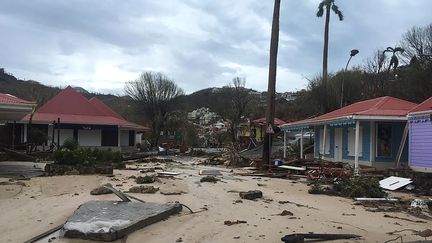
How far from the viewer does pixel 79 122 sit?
45219 millimetres

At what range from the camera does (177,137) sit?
63281 mm

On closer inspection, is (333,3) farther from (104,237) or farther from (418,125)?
(104,237)

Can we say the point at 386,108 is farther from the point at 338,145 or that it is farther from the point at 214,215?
the point at 214,215

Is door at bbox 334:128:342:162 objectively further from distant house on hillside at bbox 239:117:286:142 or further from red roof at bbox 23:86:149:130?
red roof at bbox 23:86:149:130

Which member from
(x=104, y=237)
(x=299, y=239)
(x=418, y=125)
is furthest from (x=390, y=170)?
(x=104, y=237)

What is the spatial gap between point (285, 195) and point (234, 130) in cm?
4014

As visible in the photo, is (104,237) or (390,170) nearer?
(104,237)

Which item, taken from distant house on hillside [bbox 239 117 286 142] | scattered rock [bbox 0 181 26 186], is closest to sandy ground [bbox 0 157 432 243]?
scattered rock [bbox 0 181 26 186]

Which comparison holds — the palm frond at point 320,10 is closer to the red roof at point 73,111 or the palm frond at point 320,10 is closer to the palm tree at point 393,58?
the palm tree at point 393,58

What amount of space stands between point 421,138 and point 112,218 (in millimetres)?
13996

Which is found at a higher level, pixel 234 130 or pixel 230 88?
pixel 230 88

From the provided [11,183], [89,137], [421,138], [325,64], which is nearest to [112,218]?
[11,183]

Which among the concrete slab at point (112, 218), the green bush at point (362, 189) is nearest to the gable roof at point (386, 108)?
the green bush at point (362, 189)

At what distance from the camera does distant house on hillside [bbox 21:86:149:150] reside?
4522cm
